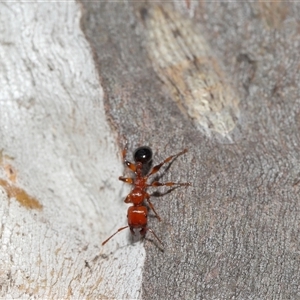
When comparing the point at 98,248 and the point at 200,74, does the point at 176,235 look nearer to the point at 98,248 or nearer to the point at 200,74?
the point at 98,248

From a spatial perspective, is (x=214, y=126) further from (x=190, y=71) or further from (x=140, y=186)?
(x=140, y=186)

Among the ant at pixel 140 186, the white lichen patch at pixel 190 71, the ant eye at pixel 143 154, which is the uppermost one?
the white lichen patch at pixel 190 71

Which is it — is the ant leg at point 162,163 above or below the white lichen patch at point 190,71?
below

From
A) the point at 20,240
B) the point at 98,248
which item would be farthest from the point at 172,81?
the point at 20,240

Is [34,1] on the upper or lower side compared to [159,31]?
upper

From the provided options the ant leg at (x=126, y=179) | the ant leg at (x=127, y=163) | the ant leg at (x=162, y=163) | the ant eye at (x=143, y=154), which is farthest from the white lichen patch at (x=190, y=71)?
the ant leg at (x=126, y=179)

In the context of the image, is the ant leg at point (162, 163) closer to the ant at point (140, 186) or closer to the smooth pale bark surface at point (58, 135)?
the ant at point (140, 186)
